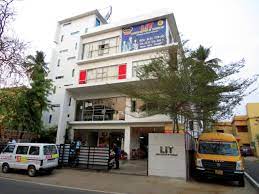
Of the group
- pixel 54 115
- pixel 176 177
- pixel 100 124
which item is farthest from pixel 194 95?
pixel 54 115

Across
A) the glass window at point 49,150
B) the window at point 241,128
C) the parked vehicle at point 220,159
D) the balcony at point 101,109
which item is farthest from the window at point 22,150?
the window at point 241,128

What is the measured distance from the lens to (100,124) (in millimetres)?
24812

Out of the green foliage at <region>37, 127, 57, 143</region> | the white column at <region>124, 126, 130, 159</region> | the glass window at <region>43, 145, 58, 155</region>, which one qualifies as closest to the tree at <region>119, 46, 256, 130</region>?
the glass window at <region>43, 145, 58, 155</region>

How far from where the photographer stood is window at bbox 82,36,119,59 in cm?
2703

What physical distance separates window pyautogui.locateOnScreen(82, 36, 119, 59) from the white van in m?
15.8

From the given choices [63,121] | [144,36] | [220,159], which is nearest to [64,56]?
[63,121]

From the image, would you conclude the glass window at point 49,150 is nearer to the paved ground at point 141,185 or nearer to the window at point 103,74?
the paved ground at point 141,185

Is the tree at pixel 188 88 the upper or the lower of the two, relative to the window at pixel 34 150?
upper

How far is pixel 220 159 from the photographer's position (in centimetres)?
1176

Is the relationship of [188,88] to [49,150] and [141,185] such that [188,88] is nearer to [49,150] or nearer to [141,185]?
[141,185]

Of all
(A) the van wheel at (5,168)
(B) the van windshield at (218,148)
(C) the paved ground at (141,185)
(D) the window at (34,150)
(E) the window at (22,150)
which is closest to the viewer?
(C) the paved ground at (141,185)

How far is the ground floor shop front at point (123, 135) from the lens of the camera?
2300cm

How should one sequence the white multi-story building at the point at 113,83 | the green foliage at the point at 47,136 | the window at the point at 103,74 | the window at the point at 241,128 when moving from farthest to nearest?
the window at the point at 241,128, the green foliage at the point at 47,136, the window at the point at 103,74, the white multi-story building at the point at 113,83

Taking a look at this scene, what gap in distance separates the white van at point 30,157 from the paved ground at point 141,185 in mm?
621
